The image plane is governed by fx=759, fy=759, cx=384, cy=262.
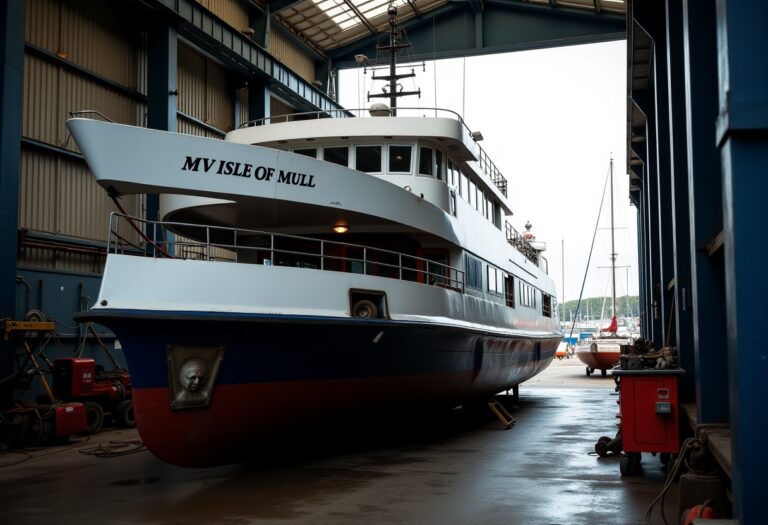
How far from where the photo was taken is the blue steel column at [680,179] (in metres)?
7.55

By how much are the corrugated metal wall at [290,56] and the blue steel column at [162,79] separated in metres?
6.14

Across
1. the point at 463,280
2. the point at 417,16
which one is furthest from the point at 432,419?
the point at 417,16

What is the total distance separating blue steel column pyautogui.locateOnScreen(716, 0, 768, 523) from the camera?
3.44m

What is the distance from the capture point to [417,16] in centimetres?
2606

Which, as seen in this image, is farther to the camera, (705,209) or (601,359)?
(601,359)

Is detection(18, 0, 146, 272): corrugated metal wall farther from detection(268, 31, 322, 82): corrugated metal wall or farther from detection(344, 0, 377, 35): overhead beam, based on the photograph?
detection(344, 0, 377, 35): overhead beam

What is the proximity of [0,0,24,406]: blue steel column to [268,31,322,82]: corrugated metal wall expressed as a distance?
10898mm

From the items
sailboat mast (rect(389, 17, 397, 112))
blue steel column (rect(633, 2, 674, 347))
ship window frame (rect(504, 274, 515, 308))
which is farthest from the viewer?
ship window frame (rect(504, 274, 515, 308))

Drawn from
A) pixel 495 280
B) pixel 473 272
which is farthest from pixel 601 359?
pixel 473 272

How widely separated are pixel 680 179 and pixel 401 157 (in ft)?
13.4

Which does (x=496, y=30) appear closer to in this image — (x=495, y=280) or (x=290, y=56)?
(x=290, y=56)

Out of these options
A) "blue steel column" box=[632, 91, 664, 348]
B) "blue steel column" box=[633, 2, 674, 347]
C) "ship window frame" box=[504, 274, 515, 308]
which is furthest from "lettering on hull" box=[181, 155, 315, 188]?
"ship window frame" box=[504, 274, 515, 308]

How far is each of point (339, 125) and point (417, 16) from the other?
17099mm

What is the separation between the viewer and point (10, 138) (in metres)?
12.3
